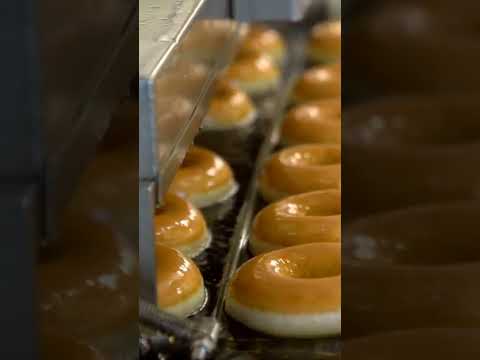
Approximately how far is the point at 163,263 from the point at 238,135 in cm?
118

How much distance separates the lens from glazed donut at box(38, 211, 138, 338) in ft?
4.41

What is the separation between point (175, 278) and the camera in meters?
2.12

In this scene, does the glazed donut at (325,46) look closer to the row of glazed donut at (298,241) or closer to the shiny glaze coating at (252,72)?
the shiny glaze coating at (252,72)

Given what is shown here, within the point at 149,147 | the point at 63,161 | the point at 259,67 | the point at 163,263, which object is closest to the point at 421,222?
the point at 149,147

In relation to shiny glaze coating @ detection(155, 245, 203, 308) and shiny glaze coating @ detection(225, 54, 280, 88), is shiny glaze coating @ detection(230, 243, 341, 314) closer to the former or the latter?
shiny glaze coating @ detection(155, 245, 203, 308)

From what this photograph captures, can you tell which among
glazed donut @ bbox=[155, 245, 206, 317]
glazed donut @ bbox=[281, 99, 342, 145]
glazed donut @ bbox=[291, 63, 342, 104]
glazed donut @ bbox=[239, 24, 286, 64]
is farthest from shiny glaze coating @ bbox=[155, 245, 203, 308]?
glazed donut @ bbox=[239, 24, 286, 64]

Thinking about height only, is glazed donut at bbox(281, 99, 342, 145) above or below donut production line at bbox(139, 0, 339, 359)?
below

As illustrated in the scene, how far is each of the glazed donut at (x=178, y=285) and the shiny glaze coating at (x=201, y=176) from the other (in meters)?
0.56

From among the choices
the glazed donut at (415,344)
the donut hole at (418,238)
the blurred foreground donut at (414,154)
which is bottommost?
the glazed donut at (415,344)

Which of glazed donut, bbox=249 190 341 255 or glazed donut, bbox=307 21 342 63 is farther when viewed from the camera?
glazed donut, bbox=307 21 342 63

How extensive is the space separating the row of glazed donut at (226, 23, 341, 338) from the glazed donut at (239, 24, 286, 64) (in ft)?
2.63

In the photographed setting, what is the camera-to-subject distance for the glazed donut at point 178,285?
6.86 ft

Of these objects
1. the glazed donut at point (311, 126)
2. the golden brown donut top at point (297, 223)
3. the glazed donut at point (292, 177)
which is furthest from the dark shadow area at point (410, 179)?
the glazed donut at point (311, 126)

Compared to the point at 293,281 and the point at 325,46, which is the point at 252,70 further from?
the point at 293,281
